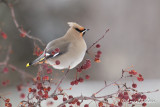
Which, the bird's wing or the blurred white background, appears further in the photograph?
the blurred white background

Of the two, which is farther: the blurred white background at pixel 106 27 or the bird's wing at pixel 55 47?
the blurred white background at pixel 106 27

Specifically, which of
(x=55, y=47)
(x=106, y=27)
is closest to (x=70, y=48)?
Answer: (x=55, y=47)

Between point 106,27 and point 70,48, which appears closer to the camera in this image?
point 70,48

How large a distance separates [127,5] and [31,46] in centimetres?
197

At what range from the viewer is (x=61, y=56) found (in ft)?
4.00

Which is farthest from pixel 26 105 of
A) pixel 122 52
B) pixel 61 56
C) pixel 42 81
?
pixel 122 52

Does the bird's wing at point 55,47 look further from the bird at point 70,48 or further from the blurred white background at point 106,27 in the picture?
the blurred white background at point 106,27


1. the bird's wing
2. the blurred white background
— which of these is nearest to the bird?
the bird's wing

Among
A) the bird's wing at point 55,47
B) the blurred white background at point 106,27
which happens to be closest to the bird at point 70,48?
the bird's wing at point 55,47

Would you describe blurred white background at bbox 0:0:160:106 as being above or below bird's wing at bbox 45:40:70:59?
above

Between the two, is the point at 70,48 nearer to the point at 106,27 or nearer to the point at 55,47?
the point at 55,47

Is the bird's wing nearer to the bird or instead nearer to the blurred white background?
the bird

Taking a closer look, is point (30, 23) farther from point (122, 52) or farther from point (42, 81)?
point (42, 81)

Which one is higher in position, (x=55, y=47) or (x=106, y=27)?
(x=106, y=27)
